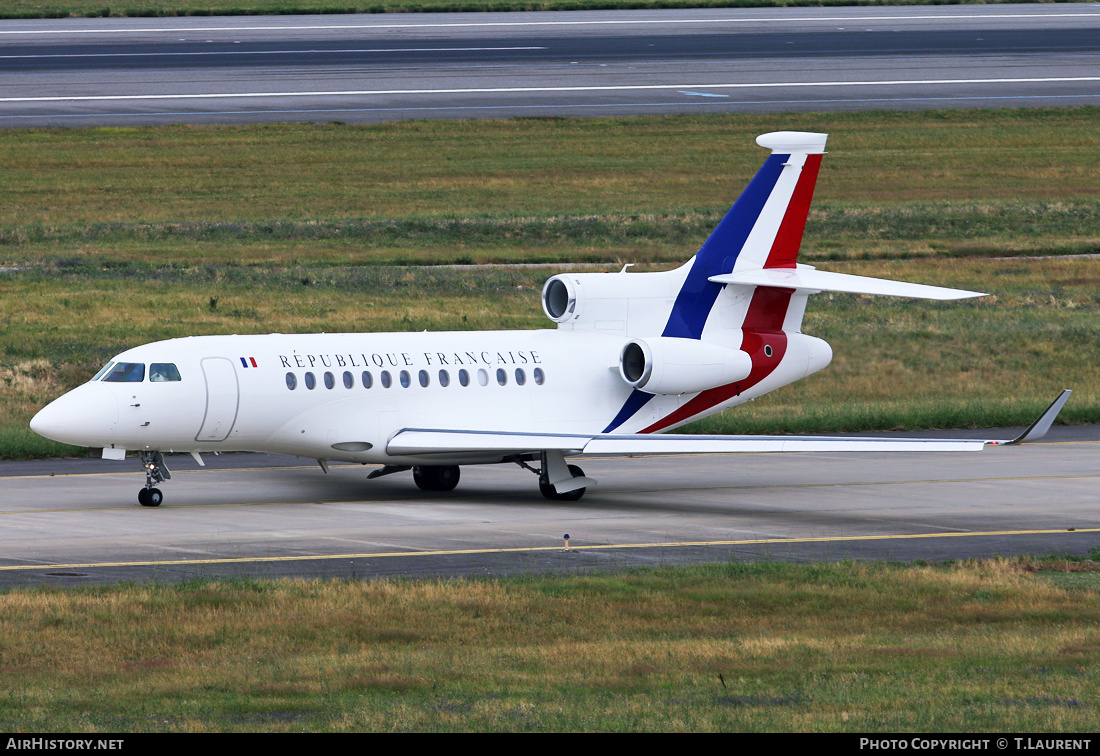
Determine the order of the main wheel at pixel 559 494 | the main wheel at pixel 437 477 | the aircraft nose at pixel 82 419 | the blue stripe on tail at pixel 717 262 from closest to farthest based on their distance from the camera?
the aircraft nose at pixel 82 419
the main wheel at pixel 559 494
the main wheel at pixel 437 477
the blue stripe on tail at pixel 717 262

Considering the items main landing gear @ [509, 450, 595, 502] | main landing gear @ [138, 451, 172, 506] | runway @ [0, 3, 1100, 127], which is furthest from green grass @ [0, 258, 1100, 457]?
runway @ [0, 3, 1100, 127]

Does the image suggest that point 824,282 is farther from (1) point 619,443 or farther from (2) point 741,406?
(2) point 741,406

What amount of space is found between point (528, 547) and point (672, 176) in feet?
189

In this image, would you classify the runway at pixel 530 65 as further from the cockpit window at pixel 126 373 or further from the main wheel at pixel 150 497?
the cockpit window at pixel 126 373

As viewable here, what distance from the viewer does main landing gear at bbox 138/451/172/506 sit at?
30703 millimetres

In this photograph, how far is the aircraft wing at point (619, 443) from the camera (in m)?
30.1

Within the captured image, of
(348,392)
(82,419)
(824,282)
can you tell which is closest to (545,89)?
(824,282)

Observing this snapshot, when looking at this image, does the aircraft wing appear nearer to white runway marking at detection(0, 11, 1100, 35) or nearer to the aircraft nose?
the aircraft nose

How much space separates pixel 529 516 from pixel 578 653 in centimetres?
1161

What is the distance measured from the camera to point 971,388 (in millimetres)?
47500

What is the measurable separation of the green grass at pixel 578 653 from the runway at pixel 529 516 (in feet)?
7.12

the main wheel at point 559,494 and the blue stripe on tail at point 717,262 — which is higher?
the blue stripe on tail at point 717,262

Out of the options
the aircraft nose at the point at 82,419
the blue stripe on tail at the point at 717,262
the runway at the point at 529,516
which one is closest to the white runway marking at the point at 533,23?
the runway at the point at 529,516
